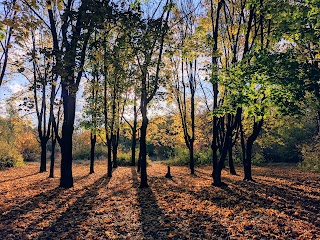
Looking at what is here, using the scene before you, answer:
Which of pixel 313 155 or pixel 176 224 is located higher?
pixel 313 155

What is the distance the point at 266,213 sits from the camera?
8.16m

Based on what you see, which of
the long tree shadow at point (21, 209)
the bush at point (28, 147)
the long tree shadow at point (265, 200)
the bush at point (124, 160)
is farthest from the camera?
the bush at point (28, 147)

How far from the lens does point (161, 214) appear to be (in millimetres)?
8500

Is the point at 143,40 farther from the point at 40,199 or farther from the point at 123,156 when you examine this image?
the point at 123,156

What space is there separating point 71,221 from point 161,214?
2799 mm

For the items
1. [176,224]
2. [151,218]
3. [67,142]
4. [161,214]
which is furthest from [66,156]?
[176,224]

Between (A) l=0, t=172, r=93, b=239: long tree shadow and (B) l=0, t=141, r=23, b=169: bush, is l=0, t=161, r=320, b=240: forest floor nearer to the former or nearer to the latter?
(A) l=0, t=172, r=93, b=239: long tree shadow

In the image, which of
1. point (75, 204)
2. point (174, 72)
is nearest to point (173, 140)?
point (174, 72)

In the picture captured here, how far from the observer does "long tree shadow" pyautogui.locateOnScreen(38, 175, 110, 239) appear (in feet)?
22.1

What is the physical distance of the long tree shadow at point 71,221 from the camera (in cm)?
673

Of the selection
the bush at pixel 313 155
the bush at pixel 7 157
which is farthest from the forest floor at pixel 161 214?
the bush at pixel 7 157

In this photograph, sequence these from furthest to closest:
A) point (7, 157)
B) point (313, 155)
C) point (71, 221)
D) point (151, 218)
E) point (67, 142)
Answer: point (7, 157) < point (313, 155) < point (67, 142) < point (151, 218) < point (71, 221)

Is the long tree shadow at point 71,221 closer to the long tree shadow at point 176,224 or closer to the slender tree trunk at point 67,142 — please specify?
the long tree shadow at point 176,224

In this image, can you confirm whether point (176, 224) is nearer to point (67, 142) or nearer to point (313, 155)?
point (67, 142)
